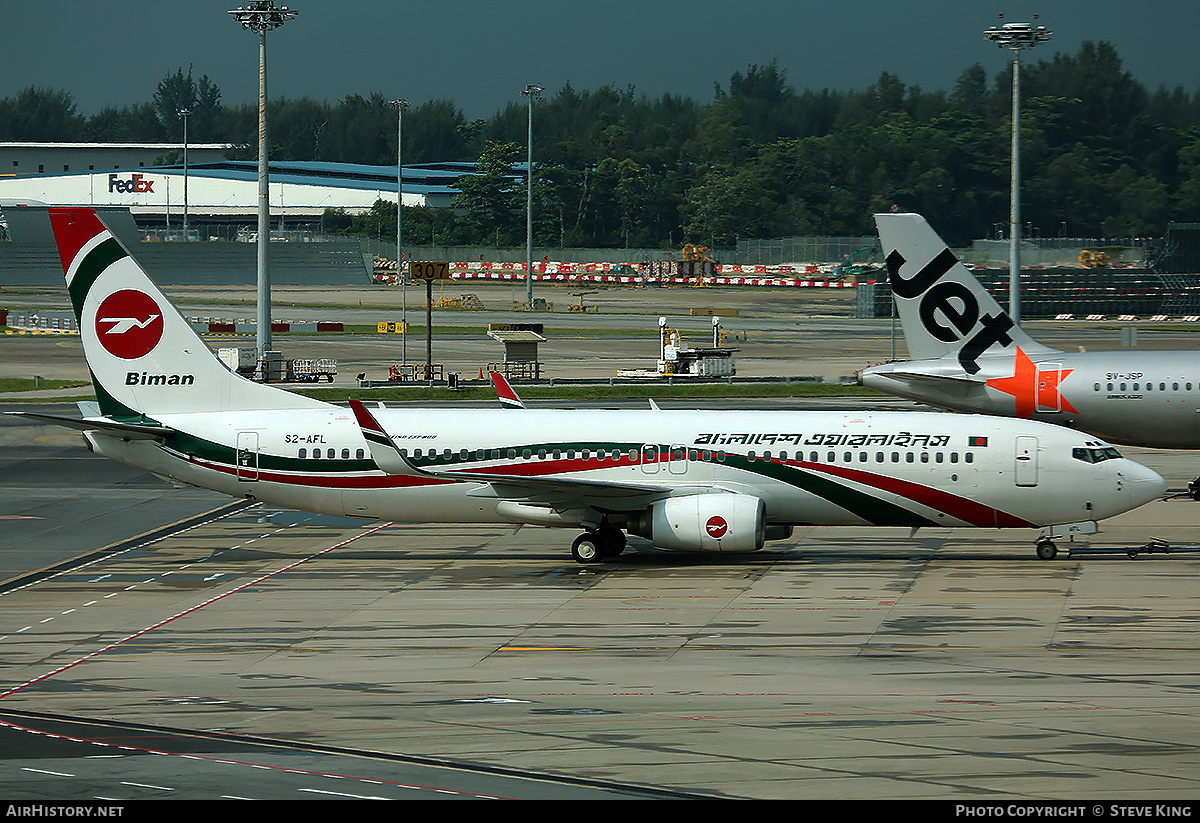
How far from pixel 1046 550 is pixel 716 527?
351 inches

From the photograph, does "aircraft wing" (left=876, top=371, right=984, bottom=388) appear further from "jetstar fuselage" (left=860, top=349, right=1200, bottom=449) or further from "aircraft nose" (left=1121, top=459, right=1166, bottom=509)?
"aircraft nose" (left=1121, top=459, right=1166, bottom=509)

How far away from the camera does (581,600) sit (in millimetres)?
32312

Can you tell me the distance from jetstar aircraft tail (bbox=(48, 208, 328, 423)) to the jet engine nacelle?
33.7 feet

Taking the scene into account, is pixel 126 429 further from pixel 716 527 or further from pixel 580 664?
pixel 580 664

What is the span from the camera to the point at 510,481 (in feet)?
115

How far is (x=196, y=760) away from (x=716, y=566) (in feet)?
61.0

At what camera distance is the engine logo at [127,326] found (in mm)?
37688

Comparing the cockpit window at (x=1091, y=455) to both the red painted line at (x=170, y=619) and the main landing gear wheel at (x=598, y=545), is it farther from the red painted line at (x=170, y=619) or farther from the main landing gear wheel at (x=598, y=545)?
the red painted line at (x=170, y=619)

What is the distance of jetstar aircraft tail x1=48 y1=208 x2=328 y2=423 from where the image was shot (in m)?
37.5

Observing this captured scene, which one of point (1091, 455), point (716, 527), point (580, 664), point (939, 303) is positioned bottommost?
point (580, 664)

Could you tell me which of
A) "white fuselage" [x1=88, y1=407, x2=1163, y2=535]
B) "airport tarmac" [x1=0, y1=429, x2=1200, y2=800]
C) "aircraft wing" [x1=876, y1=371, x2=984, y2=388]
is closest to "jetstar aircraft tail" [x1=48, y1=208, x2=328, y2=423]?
"white fuselage" [x1=88, y1=407, x2=1163, y2=535]

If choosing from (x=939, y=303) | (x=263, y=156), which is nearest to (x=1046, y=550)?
(x=939, y=303)
